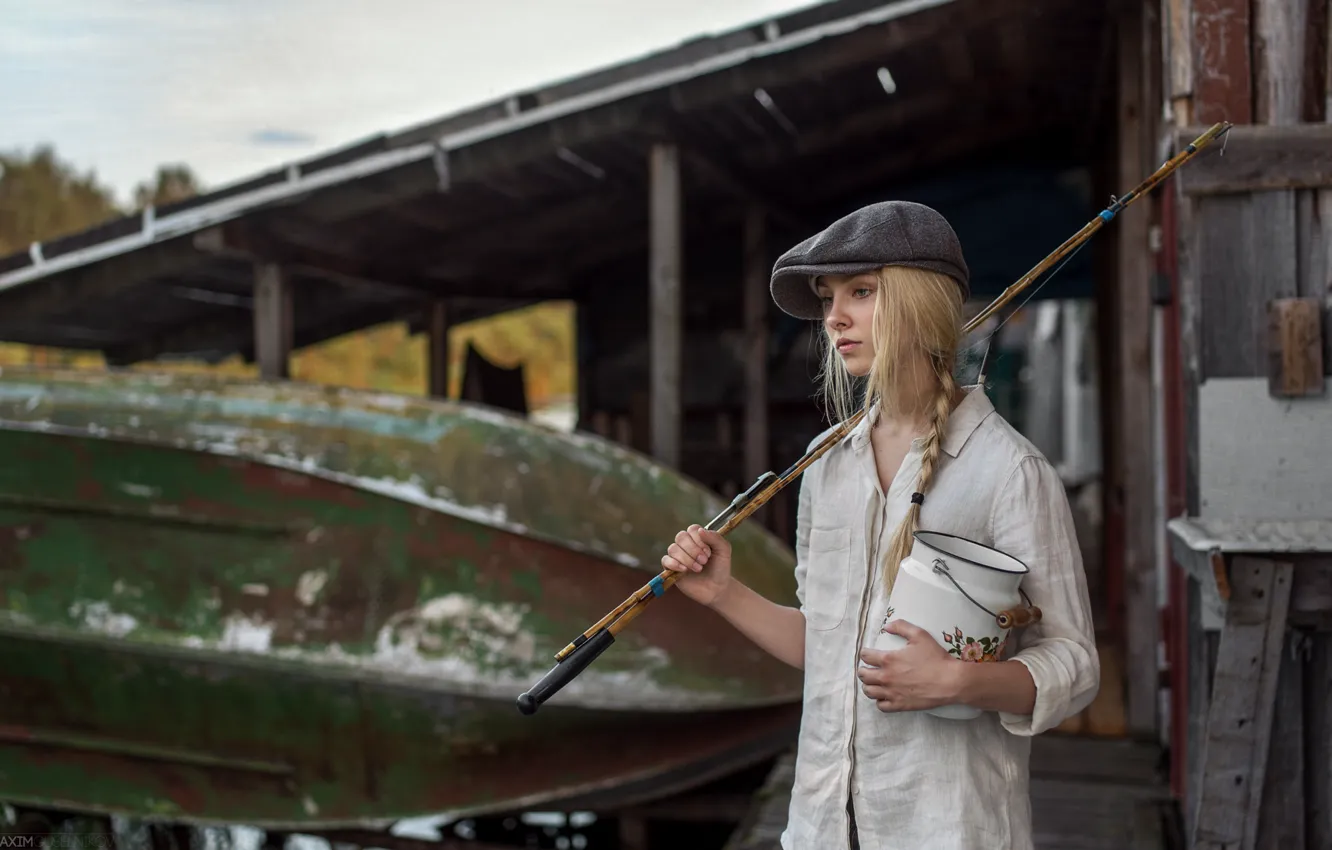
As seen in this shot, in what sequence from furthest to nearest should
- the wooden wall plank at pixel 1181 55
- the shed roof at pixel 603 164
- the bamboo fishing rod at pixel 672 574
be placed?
the shed roof at pixel 603 164 → the wooden wall plank at pixel 1181 55 → the bamboo fishing rod at pixel 672 574

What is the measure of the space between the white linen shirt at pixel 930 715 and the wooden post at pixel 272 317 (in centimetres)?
524

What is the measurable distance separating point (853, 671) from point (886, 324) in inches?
19.3

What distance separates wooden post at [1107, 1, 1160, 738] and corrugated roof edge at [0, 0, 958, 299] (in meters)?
0.90

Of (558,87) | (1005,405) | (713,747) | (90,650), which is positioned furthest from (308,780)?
(1005,405)

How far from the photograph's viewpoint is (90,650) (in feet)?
15.1

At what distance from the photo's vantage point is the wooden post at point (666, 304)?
18.9 feet

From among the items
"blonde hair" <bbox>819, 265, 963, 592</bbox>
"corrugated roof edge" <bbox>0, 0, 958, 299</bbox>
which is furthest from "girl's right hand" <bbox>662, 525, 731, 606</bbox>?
"corrugated roof edge" <bbox>0, 0, 958, 299</bbox>

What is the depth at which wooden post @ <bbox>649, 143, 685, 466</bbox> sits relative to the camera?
5.77 m

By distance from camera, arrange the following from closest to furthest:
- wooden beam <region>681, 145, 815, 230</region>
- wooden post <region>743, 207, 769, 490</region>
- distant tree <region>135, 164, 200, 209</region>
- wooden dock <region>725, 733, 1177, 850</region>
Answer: wooden dock <region>725, 733, 1177, 850</region> → wooden beam <region>681, 145, 815, 230</region> → wooden post <region>743, 207, 769, 490</region> → distant tree <region>135, 164, 200, 209</region>

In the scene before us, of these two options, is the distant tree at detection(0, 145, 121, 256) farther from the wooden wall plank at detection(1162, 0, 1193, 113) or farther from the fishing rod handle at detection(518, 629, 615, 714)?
the fishing rod handle at detection(518, 629, 615, 714)

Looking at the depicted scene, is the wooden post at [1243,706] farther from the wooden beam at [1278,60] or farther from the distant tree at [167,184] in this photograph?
the distant tree at [167,184]

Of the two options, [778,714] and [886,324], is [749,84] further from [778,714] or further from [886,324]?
[886,324]

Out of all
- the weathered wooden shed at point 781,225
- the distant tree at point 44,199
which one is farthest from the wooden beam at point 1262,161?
the distant tree at point 44,199

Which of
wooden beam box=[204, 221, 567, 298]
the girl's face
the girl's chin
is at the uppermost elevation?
wooden beam box=[204, 221, 567, 298]
